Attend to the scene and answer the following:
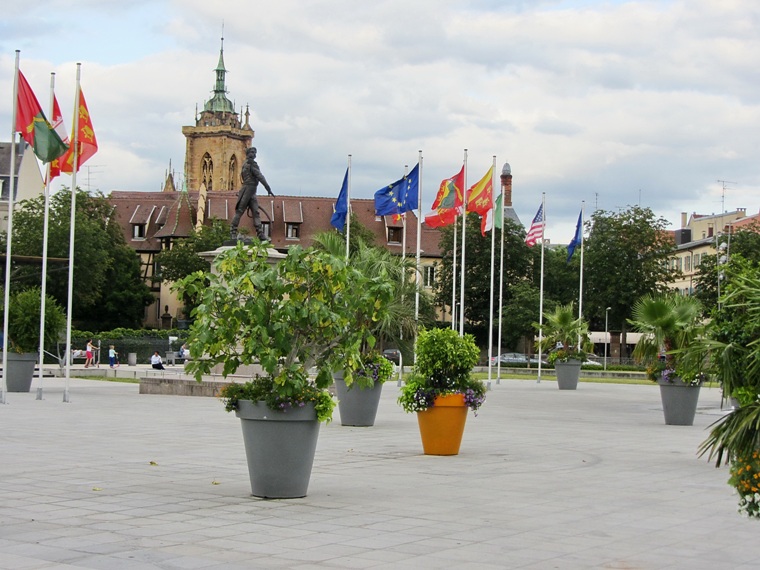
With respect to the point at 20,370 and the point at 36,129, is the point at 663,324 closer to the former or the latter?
the point at 36,129

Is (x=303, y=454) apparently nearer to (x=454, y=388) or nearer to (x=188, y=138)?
(x=454, y=388)

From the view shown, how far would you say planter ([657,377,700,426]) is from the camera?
2438 centimetres

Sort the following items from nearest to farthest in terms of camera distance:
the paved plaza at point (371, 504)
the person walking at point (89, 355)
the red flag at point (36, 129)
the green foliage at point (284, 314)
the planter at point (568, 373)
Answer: the paved plaza at point (371, 504) → the green foliage at point (284, 314) → the red flag at point (36, 129) → the planter at point (568, 373) → the person walking at point (89, 355)

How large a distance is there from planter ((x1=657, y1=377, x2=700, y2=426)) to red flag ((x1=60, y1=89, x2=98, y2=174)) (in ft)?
47.0

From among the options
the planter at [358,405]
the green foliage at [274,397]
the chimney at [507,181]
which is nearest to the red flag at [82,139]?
the planter at [358,405]

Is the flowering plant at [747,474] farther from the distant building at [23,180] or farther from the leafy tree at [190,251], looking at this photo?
the distant building at [23,180]

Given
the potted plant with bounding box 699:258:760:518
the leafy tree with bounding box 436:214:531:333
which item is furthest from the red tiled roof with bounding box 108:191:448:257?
the potted plant with bounding box 699:258:760:518

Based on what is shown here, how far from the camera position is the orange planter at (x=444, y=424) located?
16.4 metres

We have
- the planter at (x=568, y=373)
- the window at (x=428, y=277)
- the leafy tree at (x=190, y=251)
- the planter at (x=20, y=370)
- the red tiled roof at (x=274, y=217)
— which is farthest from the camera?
the red tiled roof at (x=274, y=217)

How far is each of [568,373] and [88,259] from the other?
164 ft

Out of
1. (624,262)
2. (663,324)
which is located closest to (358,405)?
(663,324)

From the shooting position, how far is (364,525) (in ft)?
33.5

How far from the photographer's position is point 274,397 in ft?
37.8

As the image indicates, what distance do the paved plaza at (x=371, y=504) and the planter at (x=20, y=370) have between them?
11.5 m
